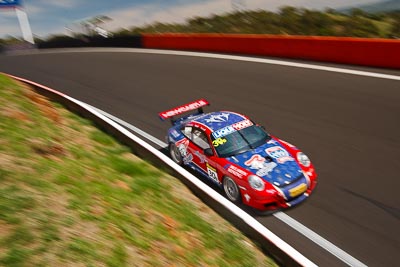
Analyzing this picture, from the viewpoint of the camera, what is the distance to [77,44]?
107 feet

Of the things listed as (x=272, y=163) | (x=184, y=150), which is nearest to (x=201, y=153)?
(x=184, y=150)

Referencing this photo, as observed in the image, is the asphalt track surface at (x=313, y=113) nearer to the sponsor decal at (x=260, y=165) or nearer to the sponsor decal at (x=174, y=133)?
the sponsor decal at (x=260, y=165)

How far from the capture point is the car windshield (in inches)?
304

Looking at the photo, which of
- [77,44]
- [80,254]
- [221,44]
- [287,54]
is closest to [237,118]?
[80,254]

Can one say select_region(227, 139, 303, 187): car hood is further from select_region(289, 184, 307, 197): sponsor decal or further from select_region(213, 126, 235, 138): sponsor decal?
select_region(213, 126, 235, 138): sponsor decal

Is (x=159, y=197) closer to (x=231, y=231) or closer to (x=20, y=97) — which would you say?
(x=231, y=231)

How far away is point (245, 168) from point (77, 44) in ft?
96.2

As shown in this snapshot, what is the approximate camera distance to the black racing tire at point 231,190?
282 inches

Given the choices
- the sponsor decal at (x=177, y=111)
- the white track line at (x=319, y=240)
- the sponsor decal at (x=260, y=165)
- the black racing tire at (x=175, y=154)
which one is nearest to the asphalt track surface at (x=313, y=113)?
the white track line at (x=319, y=240)

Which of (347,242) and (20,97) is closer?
(347,242)

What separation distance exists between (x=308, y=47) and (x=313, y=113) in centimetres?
612

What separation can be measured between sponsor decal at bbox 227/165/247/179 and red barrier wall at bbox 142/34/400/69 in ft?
30.9

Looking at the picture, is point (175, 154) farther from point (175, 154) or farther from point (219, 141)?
point (219, 141)

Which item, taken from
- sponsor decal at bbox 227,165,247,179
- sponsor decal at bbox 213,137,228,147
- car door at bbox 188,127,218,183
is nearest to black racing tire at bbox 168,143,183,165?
car door at bbox 188,127,218,183
